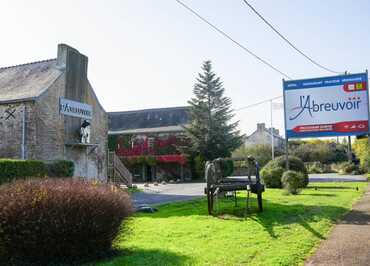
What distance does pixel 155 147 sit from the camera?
4141cm

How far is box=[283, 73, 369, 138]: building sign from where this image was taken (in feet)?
73.4

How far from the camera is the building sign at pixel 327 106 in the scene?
73.4 ft

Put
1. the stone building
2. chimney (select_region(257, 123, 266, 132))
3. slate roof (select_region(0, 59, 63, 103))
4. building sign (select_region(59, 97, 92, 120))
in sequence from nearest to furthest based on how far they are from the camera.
Result: the stone building → slate roof (select_region(0, 59, 63, 103)) → building sign (select_region(59, 97, 92, 120)) → chimney (select_region(257, 123, 266, 132))

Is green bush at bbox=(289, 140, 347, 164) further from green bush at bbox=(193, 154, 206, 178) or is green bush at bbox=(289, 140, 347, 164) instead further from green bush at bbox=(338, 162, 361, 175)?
green bush at bbox=(193, 154, 206, 178)

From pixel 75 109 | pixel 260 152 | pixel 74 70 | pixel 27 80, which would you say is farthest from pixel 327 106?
pixel 260 152

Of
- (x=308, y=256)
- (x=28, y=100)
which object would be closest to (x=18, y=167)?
(x=28, y=100)

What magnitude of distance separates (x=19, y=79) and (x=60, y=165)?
685cm

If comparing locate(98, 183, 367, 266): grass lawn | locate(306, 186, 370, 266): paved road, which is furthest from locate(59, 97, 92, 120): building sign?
locate(306, 186, 370, 266): paved road

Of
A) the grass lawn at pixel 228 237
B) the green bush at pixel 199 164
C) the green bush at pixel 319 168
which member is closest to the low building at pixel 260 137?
the green bush at pixel 319 168

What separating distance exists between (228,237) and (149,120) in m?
38.6

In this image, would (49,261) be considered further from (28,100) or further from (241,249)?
(28,100)

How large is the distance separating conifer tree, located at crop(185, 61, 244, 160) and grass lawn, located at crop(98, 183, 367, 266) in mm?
25770

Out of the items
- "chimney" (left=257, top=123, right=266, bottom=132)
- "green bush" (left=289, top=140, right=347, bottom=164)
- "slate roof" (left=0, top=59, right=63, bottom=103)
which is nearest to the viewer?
"slate roof" (left=0, top=59, right=63, bottom=103)

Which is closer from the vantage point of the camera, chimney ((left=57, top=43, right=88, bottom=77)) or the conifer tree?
chimney ((left=57, top=43, right=88, bottom=77))
